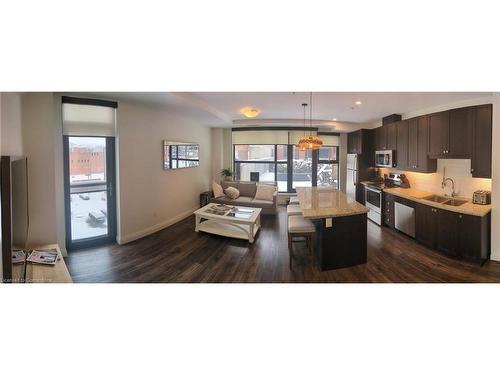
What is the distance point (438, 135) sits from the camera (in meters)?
2.38

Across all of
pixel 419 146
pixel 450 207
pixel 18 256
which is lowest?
pixel 18 256

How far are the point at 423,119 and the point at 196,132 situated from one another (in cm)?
250

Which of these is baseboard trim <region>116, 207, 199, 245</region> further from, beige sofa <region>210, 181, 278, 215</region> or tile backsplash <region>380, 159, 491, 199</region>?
tile backsplash <region>380, 159, 491, 199</region>

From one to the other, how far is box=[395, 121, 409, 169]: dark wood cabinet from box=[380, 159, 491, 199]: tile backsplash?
181 millimetres

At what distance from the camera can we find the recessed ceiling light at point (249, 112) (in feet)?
A: 4.83

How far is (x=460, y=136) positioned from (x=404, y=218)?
0.93 m

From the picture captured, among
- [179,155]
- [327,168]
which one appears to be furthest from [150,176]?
[327,168]

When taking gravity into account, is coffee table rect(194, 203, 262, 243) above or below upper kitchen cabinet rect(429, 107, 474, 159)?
below

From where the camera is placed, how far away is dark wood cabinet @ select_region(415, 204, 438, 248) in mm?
1719

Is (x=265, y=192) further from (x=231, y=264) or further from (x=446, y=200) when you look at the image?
(x=446, y=200)

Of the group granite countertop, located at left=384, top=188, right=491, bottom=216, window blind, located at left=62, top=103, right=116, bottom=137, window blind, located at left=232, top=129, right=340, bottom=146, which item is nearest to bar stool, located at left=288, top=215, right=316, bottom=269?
window blind, located at left=232, top=129, right=340, bottom=146

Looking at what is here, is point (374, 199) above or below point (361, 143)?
below

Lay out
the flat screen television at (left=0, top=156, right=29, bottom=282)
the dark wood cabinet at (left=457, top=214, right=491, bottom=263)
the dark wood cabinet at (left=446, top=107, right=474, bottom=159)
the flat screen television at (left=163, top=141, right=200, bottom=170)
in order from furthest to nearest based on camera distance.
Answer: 1. the dark wood cabinet at (left=446, top=107, right=474, bottom=159)
2. the dark wood cabinet at (left=457, top=214, right=491, bottom=263)
3. the flat screen television at (left=163, top=141, right=200, bottom=170)
4. the flat screen television at (left=0, top=156, right=29, bottom=282)
